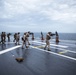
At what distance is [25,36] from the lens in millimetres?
18531

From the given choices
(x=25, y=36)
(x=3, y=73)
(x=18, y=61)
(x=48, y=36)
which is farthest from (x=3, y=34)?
(x=3, y=73)

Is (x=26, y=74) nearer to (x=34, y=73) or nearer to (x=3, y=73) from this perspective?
(x=34, y=73)

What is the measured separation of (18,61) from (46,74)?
154 inches

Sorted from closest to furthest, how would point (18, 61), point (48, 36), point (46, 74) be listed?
point (46, 74) → point (18, 61) → point (48, 36)

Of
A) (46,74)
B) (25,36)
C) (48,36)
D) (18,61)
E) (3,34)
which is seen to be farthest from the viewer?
(3,34)

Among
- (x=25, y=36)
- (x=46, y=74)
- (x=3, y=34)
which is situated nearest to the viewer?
(x=46, y=74)

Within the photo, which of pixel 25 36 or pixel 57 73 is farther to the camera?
pixel 25 36

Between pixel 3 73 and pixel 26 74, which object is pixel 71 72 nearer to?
pixel 26 74

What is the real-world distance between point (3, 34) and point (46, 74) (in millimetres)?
20293

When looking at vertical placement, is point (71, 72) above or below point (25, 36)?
below

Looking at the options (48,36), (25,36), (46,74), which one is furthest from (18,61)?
(25,36)

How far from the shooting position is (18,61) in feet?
34.9

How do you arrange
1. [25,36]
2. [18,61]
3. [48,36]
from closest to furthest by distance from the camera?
1. [18,61]
2. [48,36]
3. [25,36]

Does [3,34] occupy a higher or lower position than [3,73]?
higher
